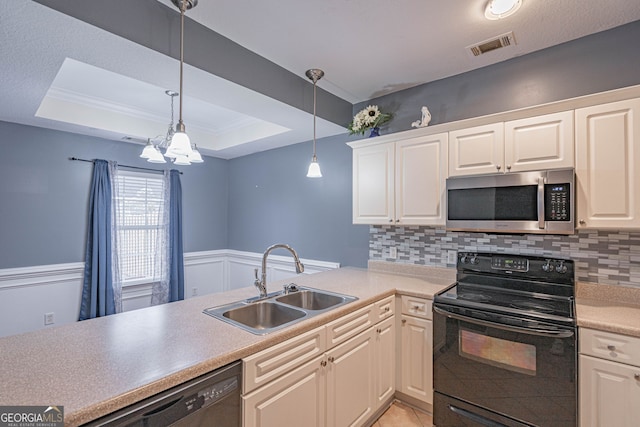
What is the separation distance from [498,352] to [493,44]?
6.58 feet

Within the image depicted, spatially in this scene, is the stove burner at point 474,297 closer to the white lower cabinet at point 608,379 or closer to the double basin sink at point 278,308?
the white lower cabinet at point 608,379

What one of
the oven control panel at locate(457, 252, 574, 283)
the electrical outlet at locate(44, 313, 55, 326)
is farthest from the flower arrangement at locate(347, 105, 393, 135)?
the electrical outlet at locate(44, 313, 55, 326)

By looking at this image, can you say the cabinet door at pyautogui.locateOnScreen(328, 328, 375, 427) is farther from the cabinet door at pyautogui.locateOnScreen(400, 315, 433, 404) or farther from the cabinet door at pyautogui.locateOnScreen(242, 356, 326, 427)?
the cabinet door at pyautogui.locateOnScreen(400, 315, 433, 404)

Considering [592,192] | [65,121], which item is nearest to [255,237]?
[65,121]

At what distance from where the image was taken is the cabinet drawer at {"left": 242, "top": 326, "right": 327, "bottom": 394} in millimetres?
1265

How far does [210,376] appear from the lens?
114 cm

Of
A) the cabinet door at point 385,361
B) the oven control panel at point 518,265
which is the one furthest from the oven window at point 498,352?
the oven control panel at point 518,265

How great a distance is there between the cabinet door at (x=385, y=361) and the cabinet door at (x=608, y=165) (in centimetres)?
136

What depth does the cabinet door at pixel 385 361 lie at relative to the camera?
2.09m

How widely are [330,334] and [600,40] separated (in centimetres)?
253

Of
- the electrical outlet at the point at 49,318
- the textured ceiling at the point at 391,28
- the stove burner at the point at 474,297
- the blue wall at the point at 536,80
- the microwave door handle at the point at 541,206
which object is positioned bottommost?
the electrical outlet at the point at 49,318

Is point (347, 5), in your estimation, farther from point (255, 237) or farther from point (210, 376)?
point (255, 237)

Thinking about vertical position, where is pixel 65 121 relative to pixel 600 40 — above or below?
below

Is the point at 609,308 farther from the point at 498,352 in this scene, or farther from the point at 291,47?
the point at 291,47
